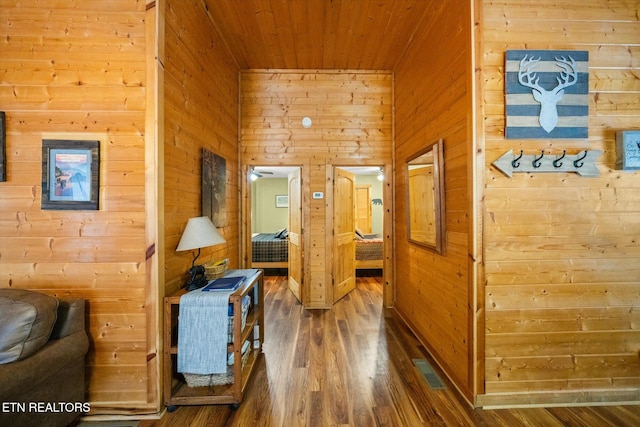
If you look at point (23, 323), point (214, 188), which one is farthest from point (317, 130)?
point (23, 323)

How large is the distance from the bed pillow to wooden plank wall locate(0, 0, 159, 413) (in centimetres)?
28

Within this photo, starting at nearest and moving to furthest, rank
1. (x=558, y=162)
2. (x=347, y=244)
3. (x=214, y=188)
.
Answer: (x=558, y=162) → (x=214, y=188) → (x=347, y=244)

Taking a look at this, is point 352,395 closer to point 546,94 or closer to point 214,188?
point 214,188

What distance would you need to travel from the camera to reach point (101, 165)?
5.60ft

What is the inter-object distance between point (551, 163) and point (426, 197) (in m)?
0.95

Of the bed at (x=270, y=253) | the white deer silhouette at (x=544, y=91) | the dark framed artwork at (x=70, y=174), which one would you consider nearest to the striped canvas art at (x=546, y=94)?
the white deer silhouette at (x=544, y=91)

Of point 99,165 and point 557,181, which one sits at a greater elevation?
point 99,165

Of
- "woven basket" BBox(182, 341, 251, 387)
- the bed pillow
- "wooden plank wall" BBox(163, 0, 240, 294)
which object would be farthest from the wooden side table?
the bed pillow

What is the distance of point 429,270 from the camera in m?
2.48

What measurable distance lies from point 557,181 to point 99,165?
3.20 meters

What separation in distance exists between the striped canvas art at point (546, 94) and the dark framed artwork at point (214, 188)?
2.52 meters

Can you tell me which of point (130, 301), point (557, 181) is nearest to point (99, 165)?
point (130, 301)

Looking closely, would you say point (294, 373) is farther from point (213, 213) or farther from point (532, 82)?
point (532, 82)

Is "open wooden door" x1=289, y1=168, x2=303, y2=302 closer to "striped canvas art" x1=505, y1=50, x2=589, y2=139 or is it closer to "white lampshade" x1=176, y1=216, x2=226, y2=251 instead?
"white lampshade" x1=176, y1=216, x2=226, y2=251
